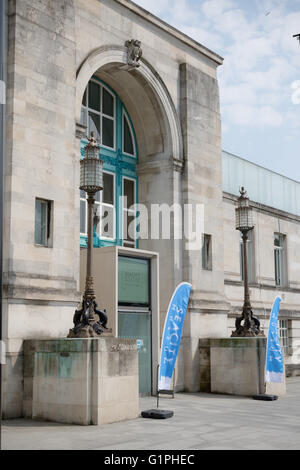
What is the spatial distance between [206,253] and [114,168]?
14.2 feet

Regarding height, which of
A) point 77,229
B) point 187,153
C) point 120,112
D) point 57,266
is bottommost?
point 57,266

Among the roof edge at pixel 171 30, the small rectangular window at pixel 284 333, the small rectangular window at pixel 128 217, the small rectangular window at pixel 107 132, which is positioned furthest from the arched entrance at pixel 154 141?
the small rectangular window at pixel 284 333

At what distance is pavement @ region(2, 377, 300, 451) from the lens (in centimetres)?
993

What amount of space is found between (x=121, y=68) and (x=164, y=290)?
7101 mm

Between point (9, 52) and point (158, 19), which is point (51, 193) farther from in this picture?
point (158, 19)

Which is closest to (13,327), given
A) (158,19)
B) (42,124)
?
(42,124)

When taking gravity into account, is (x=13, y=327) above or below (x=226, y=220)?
below

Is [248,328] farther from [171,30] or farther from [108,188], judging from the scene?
[171,30]

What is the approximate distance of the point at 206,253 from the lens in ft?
69.5

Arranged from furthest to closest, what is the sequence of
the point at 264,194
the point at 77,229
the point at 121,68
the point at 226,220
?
the point at 264,194, the point at 226,220, the point at 121,68, the point at 77,229

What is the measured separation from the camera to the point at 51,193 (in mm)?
15266

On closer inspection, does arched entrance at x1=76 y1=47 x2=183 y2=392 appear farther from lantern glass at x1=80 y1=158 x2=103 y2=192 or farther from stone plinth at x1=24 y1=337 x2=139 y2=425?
stone plinth at x1=24 y1=337 x2=139 y2=425

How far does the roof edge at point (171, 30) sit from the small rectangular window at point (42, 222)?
7.33 m

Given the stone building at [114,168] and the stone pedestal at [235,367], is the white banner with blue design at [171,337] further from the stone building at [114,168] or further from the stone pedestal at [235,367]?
the stone pedestal at [235,367]
